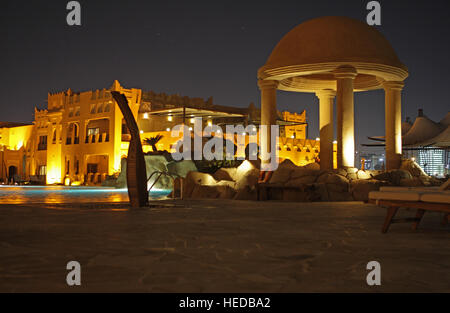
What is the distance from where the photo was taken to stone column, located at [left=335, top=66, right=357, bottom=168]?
19.5 meters

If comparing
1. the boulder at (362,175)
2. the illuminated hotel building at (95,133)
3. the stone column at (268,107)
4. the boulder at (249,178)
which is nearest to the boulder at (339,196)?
the boulder at (362,175)

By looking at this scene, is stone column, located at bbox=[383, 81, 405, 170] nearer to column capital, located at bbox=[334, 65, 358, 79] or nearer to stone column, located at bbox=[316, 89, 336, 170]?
stone column, located at bbox=[316, 89, 336, 170]

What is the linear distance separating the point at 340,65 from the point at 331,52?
605 millimetres

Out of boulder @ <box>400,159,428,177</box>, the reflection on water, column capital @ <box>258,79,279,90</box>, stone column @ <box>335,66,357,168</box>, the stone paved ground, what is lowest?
the stone paved ground

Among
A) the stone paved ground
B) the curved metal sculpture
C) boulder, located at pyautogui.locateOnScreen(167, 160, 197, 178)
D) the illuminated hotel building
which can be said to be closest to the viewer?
the stone paved ground

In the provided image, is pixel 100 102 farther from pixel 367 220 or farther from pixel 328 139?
pixel 367 220

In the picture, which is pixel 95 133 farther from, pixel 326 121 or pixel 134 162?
pixel 134 162

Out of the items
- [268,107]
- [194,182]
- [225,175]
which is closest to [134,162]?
[194,182]

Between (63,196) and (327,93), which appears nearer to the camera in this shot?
(63,196)

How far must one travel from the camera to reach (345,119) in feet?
65.0

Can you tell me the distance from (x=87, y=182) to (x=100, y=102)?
6.89 metres

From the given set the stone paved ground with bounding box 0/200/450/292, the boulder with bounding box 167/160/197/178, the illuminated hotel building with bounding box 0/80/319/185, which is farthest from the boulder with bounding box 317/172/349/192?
the illuminated hotel building with bounding box 0/80/319/185

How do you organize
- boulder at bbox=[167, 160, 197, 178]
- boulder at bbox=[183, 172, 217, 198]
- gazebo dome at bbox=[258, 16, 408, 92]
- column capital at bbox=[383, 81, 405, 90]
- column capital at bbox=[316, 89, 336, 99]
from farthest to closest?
1. boulder at bbox=[167, 160, 197, 178]
2. column capital at bbox=[316, 89, 336, 99]
3. column capital at bbox=[383, 81, 405, 90]
4. boulder at bbox=[183, 172, 217, 198]
5. gazebo dome at bbox=[258, 16, 408, 92]

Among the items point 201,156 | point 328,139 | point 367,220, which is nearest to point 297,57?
point 328,139
